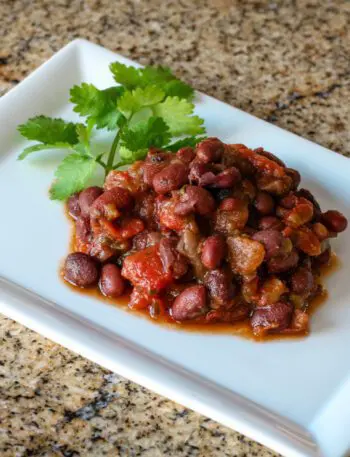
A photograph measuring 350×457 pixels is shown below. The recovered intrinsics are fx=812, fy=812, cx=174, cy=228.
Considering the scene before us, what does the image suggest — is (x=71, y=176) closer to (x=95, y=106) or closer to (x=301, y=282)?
(x=95, y=106)

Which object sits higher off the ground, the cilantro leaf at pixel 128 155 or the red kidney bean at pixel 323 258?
the cilantro leaf at pixel 128 155

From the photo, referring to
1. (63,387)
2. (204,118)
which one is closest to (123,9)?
(204,118)

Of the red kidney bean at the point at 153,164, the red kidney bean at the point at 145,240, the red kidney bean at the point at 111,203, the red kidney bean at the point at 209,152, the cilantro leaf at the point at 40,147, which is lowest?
the red kidney bean at the point at 145,240

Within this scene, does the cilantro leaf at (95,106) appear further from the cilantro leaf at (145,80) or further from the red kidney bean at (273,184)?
the red kidney bean at (273,184)

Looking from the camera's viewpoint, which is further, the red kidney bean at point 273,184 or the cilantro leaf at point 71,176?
the cilantro leaf at point 71,176

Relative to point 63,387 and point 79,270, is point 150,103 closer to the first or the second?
point 79,270

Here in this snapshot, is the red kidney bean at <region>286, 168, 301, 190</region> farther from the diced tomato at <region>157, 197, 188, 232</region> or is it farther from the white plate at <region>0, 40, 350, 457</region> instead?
the diced tomato at <region>157, 197, 188, 232</region>

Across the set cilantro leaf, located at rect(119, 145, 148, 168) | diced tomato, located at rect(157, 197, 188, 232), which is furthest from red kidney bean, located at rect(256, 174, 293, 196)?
cilantro leaf, located at rect(119, 145, 148, 168)

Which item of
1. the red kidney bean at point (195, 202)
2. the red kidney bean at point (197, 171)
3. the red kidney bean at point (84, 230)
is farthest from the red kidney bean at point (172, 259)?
the red kidney bean at point (84, 230)
